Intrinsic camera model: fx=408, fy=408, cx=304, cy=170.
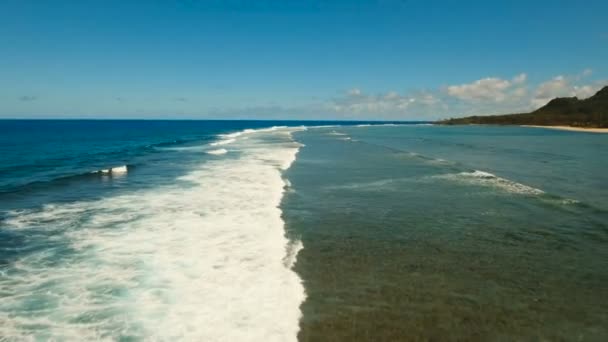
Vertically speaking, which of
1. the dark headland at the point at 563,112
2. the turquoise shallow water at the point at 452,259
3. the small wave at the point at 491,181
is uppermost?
the dark headland at the point at 563,112

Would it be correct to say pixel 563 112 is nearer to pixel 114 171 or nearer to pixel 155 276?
pixel 114 171

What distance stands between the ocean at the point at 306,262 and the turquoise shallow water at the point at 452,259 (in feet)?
0.16

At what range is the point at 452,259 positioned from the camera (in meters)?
11.4

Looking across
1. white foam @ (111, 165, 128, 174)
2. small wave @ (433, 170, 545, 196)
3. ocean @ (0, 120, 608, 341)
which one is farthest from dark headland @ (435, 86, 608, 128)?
white foam @ (111, 165, 128, 174)

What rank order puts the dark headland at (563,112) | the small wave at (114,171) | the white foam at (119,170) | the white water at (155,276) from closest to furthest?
the white water at (155,276)
the small wave at (114,171)
the white foam at (119,170)
the dark headland at (563,112)

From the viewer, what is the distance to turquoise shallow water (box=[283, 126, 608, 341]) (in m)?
7.77

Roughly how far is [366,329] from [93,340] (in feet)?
16.1

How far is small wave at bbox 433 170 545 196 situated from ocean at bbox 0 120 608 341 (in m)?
0.41

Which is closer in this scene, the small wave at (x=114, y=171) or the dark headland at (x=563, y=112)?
the small wave at (x=114, y=171)

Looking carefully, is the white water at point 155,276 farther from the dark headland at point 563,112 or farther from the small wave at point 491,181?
the dark headland at point 563,112

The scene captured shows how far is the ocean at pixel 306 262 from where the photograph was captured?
7.80m

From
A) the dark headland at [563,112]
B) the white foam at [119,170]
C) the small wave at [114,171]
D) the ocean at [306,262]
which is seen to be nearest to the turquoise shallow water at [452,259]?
the ocean at [306,262]

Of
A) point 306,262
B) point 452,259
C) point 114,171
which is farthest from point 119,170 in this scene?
point 452,259

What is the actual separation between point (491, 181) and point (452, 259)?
50.8 feet
